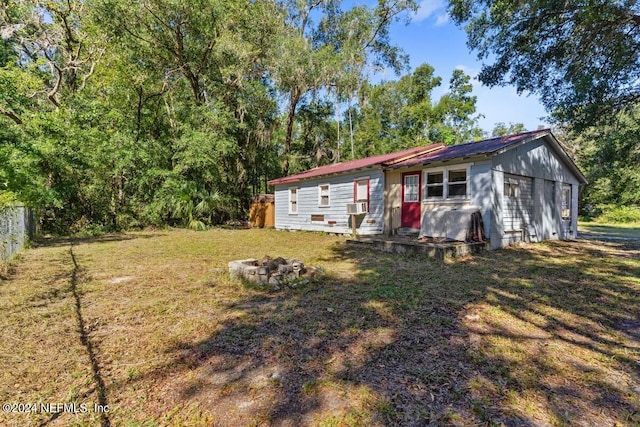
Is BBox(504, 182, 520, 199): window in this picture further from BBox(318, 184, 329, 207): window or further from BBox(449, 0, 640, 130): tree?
BBox(318, 184, 329, 207): window

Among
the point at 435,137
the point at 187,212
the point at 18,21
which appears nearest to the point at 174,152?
Answer: the point at 187,212

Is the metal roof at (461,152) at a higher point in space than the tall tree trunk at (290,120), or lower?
lower

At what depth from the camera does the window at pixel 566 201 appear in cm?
1107

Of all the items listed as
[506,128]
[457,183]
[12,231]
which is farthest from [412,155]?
[506,128]

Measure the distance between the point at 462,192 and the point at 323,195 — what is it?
543 centimetres

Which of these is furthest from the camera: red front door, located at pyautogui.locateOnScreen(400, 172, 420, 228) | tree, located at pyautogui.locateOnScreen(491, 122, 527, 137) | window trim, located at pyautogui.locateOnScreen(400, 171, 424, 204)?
tree, located at pyautogui.locateOnScreen(491, 122, 527, 137)

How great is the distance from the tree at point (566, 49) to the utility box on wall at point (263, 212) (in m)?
10.6

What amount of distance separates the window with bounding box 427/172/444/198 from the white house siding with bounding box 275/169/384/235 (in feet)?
4.94

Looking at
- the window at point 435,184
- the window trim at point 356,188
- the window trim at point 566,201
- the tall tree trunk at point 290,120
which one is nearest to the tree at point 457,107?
the tall tree trunk at point 290,120

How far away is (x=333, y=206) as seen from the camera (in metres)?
12.2

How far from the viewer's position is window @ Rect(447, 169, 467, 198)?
877 centimetres

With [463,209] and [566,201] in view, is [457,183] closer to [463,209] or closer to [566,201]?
[463,209]

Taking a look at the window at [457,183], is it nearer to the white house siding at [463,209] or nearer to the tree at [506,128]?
the white house siding at [463,209]

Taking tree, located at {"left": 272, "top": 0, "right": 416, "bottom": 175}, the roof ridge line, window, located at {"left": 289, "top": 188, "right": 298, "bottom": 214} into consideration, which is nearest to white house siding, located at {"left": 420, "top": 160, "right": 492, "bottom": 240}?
the roof ridge line
